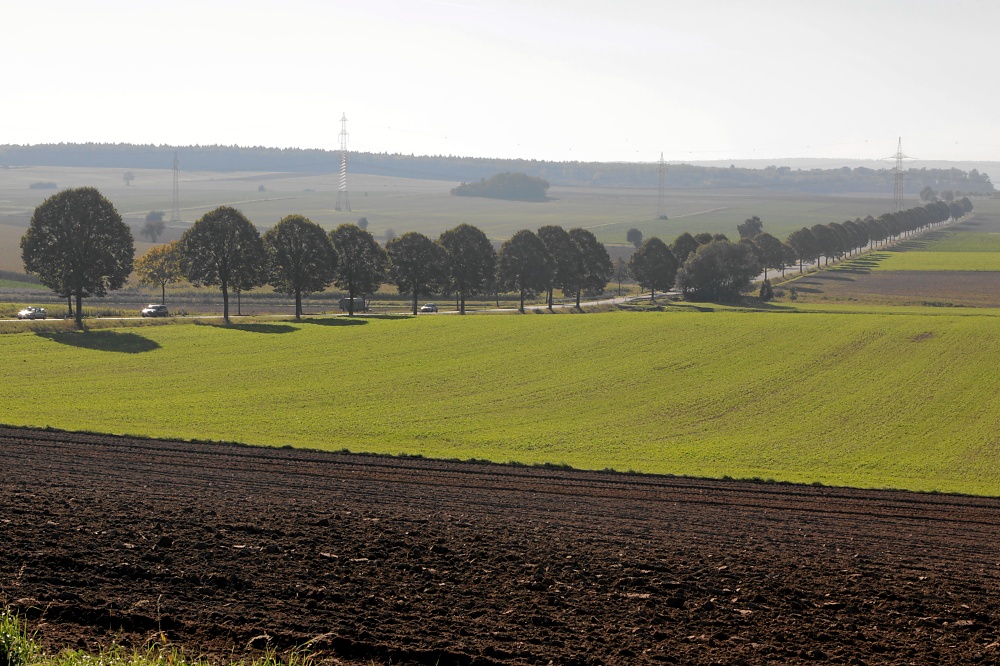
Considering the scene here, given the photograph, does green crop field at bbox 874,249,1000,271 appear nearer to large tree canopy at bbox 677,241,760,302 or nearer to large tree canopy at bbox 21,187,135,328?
large tree canopy at bbox 677,241,760,302

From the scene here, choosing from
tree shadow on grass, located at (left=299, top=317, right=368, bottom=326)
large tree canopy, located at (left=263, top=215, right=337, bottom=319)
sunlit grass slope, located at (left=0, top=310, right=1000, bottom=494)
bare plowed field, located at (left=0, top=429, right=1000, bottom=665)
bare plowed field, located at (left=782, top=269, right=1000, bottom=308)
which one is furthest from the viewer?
bare plowed field, located at (left=782, top=269, right=1000, bottom=308)

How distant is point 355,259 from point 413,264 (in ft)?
23.3

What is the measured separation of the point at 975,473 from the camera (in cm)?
4009

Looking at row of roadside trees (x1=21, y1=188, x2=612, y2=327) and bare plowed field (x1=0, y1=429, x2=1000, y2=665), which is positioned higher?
row of roadside trees (x1=21, y1=188, x2=612, y2=327)

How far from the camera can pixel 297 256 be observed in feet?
316

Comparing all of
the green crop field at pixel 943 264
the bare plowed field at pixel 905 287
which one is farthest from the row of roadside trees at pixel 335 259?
the green crop field at pixel 943 264

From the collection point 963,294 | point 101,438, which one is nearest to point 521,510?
point 101,438

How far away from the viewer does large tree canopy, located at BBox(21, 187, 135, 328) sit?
3233 inches

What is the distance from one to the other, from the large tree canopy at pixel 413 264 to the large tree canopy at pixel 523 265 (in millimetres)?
11222

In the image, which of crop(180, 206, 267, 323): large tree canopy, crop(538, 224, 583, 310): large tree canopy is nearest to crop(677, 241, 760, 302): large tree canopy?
crop(538, 224, 583, 310): large tree canopy

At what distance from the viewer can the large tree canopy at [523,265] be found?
385 ft

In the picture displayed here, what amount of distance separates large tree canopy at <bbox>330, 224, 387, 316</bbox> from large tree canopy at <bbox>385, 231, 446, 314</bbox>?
4125 millimetres

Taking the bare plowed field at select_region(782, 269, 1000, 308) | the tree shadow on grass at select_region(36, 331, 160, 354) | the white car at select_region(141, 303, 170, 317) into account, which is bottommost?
the tree shadow on grass at select_region(36, 331, 160, 354)

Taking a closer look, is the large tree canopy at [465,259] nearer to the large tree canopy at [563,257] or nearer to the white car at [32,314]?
the large tree canopy at [563,257]
